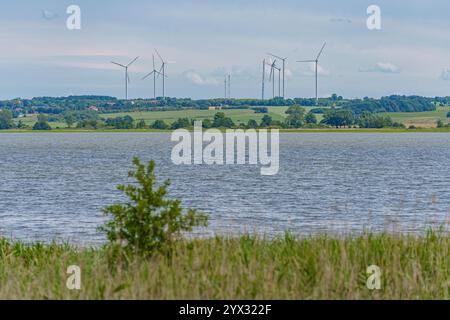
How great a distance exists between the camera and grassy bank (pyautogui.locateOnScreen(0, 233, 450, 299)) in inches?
452

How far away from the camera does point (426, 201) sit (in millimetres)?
51656

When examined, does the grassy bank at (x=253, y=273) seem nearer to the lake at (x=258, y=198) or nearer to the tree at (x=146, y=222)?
the tree at (x=146, y=222)

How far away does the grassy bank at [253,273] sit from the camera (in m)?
11.5

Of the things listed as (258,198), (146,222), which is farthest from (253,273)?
(258,198)

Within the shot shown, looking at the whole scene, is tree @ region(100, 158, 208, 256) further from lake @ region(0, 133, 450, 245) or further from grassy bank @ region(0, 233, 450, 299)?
lake @ region(0, 133, 450, 245)

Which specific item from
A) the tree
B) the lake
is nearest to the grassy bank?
the tree

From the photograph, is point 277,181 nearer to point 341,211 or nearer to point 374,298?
point 341,211

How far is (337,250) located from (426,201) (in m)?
39.8

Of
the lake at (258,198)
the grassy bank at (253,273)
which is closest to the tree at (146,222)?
the grassy bank at (253,273)

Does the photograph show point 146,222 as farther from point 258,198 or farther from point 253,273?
point 258,198

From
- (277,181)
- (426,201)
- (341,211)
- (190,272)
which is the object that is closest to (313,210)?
(341,211)

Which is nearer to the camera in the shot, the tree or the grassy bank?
the grassy bank

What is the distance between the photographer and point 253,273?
12055mm

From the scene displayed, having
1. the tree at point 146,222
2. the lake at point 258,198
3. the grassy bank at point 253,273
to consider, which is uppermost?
the tree at point 146,222
